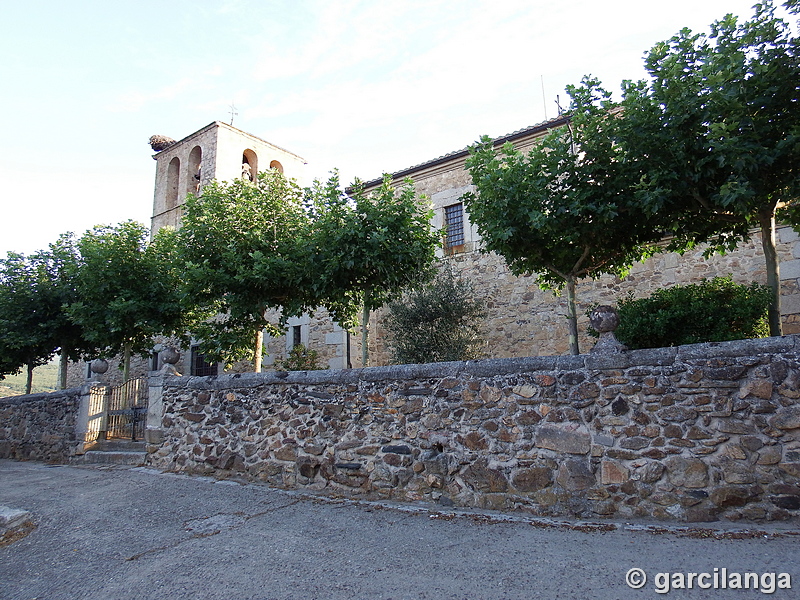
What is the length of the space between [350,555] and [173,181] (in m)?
21.7

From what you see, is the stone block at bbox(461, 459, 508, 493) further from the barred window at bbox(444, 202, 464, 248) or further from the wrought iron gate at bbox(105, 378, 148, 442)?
the barred window at bbox(444, 202, 464, 248)

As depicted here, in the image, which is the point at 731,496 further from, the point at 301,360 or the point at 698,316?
the point at 301,360

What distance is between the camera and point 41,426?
11414mm

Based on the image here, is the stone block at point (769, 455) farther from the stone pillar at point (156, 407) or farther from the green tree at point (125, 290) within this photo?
the green tree at point (125, 290)

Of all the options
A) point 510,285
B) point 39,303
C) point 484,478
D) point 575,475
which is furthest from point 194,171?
point 575,475

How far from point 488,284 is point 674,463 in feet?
25.8

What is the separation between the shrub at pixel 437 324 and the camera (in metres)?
10.9

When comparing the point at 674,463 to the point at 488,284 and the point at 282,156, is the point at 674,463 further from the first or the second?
the point at 282,156

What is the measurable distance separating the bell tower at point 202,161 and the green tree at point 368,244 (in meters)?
11.8

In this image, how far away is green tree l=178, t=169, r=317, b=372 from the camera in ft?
29.5

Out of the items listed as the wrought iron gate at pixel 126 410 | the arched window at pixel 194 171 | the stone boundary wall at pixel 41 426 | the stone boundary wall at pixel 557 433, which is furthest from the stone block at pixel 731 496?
the arched window at pixel 194 171

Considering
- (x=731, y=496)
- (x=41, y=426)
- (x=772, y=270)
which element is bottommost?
(x=731, y=496)

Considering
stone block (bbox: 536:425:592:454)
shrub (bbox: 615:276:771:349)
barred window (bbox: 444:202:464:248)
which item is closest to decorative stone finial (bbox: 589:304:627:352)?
stone block (bbox: 536:425:592:454)

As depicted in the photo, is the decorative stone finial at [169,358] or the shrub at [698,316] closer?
the shrub at [698,316]
